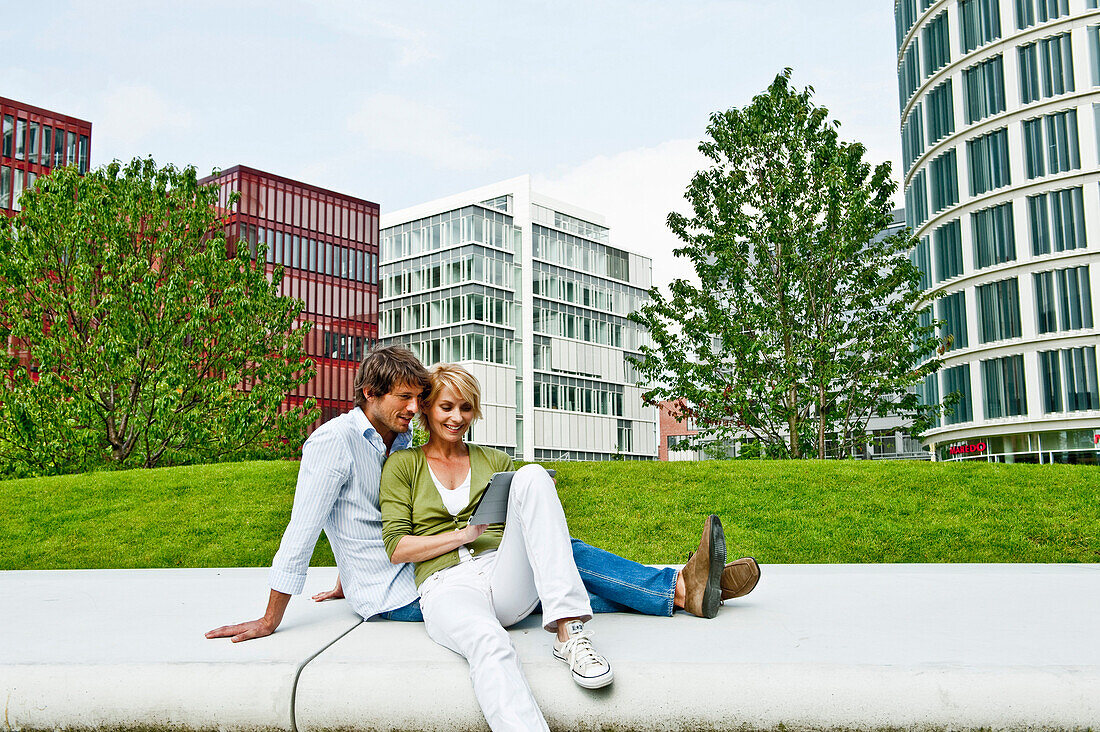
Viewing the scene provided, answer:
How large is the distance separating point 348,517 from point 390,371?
26.3 inches

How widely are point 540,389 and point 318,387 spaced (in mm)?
15504

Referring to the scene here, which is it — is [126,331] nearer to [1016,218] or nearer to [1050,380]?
[1050,380]

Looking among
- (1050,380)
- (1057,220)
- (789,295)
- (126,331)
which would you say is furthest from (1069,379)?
(126,331)

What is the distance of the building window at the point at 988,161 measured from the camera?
36500 mm

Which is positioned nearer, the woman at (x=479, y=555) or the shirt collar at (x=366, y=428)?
the woman at (x=479, y=555)

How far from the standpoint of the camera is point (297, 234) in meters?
64.6

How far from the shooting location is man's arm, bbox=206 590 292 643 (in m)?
3.82

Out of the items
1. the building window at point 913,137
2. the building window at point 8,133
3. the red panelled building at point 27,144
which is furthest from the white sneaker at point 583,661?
the building window at point 8,133

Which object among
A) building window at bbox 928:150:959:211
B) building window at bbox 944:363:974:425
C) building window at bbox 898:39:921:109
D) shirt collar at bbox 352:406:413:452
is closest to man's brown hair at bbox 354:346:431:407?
shirt collar at bbox 352:406:413:452

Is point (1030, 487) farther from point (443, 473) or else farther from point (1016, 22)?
point (1016, 22)

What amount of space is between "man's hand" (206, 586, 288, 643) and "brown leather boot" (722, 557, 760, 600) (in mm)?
1967

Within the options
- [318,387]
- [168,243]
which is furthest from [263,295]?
[318,387]

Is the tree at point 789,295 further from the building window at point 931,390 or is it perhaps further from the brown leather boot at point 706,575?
the building window at point 931,390

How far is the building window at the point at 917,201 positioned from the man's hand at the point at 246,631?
41.2m
